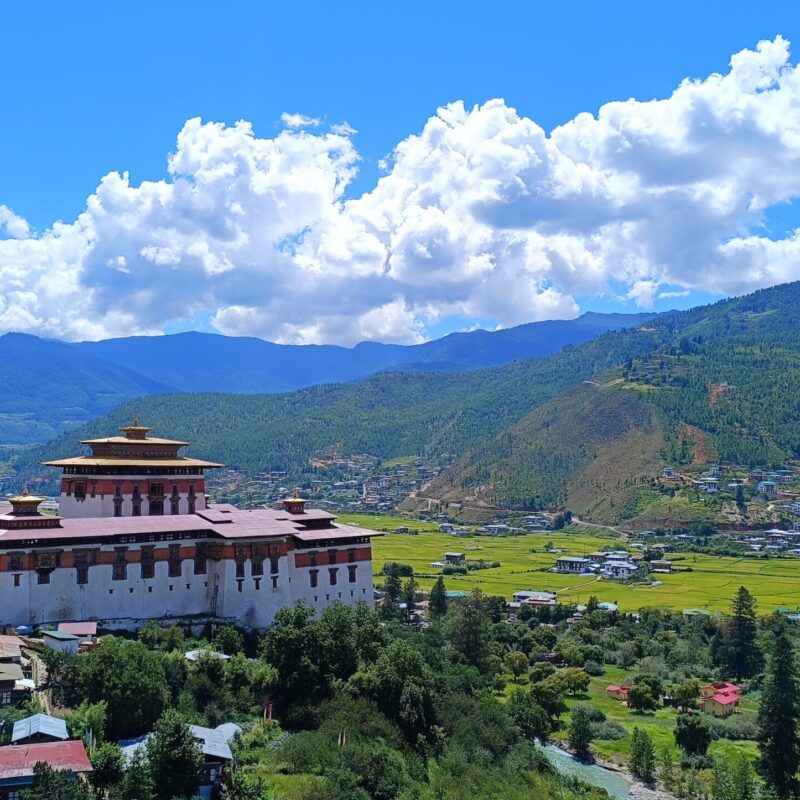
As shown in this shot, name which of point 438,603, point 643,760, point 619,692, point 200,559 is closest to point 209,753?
point 200,559

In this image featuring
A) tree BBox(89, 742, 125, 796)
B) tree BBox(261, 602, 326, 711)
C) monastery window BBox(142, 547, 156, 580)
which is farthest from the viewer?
monastery window BBox(142, 547, 156, 580)

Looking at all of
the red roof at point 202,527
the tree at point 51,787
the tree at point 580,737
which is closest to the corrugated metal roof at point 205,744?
the tree at point 51,787

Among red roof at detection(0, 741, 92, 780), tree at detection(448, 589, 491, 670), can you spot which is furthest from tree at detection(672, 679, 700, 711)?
red roof at detection(0, 741, 92, 780)

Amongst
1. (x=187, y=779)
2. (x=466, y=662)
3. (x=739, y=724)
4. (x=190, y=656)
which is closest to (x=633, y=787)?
(x=739, y=724)

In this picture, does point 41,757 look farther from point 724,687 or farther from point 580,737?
point 724,687

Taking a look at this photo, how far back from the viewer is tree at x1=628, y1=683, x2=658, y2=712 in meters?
63.8

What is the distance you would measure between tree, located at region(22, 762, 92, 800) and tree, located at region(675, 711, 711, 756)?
37.5 meters

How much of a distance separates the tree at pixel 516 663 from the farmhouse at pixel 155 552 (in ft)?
54.3

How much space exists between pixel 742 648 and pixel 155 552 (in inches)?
1850

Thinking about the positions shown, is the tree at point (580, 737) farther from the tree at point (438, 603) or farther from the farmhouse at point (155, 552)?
the tree at point (438, 603)

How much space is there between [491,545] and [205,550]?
10943cm

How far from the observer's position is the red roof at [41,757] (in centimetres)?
3033

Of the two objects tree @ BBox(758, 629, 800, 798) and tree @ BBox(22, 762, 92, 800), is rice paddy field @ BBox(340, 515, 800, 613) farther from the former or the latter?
tree @ BBox(22, 762, 92, 800)

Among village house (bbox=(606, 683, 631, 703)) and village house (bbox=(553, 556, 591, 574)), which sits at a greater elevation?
village house (bbox=(553, 556, 591, 574))
